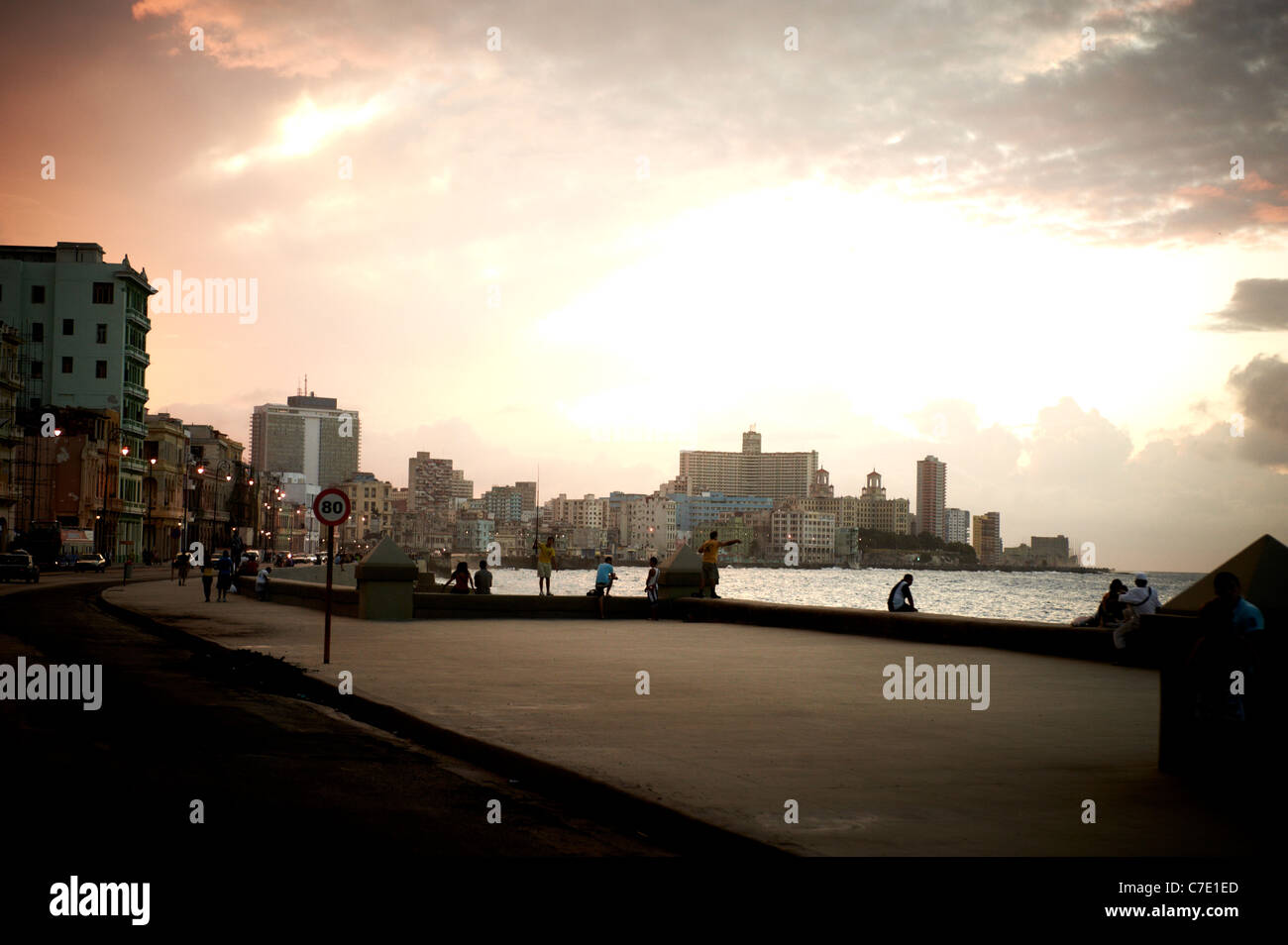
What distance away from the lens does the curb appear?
22.3 feet

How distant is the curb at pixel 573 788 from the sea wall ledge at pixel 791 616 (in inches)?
495

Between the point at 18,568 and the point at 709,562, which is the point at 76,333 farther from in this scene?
the point at 709,562

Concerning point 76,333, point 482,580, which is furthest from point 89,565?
point 482,580

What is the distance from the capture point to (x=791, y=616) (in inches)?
1078

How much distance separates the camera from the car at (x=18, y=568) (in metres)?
55.3

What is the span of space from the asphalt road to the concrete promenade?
0.81 metres

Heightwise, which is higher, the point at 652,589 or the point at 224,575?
the point at 652,589

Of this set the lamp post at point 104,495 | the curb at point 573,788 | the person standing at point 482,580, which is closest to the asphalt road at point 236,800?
the curb at point 573,788

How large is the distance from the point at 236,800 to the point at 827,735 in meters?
5.35

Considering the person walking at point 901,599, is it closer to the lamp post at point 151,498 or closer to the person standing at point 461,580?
the person standing at point 461,580

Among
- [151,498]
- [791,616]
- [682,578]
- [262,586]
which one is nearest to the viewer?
[791,616]

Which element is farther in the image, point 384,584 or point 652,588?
point 652,588

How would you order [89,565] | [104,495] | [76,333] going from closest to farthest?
1. [89,565]
2. [104,495]
3. [76,333]

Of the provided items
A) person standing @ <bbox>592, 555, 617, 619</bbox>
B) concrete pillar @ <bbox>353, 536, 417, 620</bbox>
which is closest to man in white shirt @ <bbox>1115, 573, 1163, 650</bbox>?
person standing @ <bbox>592, 555, 617, 619</bbox>
